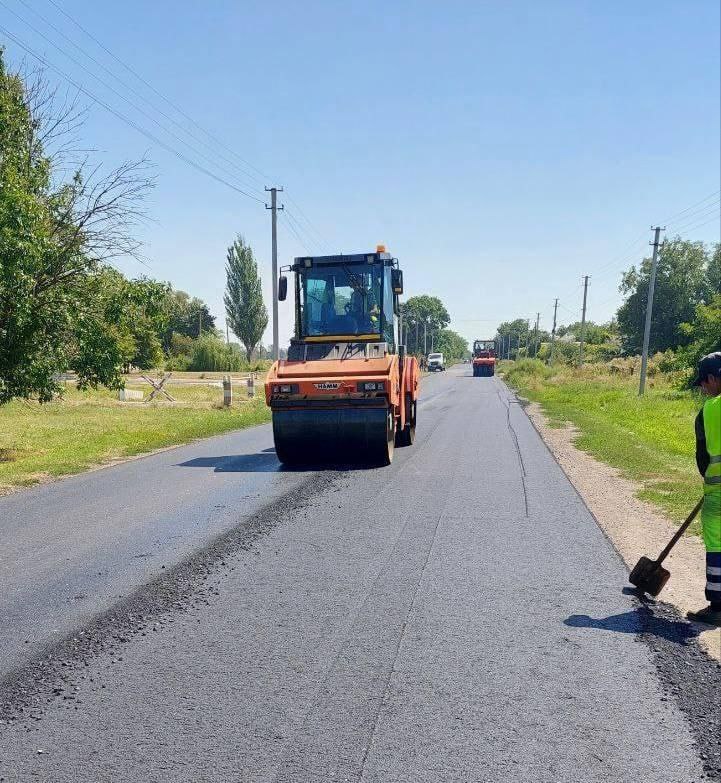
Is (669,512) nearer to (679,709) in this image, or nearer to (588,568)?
(588,568)

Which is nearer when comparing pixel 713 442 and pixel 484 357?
pixel 713 442

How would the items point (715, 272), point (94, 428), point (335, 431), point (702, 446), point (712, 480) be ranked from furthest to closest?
point (715, 272) < point (94, 428) < point (335, 431) < point (702, 446) < point (712, 480)

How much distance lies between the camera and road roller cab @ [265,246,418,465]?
1093 cm

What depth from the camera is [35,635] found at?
14.9 feet

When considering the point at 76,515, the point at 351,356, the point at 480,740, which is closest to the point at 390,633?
the point at 480,740

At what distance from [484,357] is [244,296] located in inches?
957

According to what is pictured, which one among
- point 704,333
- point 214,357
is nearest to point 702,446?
point 704,333

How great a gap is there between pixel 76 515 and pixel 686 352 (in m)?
29.9

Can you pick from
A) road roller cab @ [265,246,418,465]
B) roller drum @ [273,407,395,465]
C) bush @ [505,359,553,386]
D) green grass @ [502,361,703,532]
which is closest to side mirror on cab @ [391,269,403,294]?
road roller cab @ [265,246,418,465]

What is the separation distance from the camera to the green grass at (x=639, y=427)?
9977 millimetres

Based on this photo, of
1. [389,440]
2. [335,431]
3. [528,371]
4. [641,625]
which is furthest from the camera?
[528,371]

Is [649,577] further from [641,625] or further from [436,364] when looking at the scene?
[436,364]

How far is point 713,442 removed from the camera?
4.90 metres

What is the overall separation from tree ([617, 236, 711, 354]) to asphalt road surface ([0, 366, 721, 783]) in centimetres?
5862
